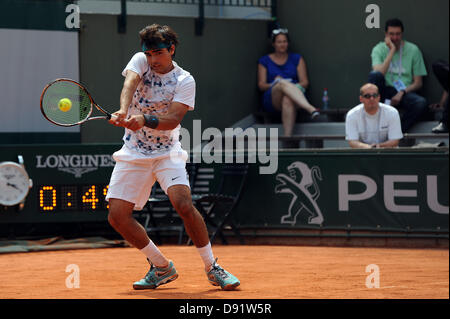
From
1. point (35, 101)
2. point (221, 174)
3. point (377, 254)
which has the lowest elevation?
point (377, 254)

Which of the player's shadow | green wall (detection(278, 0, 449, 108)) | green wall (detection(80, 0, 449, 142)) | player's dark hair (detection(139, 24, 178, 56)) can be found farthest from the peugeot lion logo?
player's dark hair (detection(139, 24, 178, 56))

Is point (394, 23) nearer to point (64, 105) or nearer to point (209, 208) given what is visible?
point (209, 208)

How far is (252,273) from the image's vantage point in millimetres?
6184

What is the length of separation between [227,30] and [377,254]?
15.5 feet

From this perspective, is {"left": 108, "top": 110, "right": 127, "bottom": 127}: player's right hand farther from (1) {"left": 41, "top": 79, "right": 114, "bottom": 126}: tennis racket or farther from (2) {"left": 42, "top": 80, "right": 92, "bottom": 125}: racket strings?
(2) {"left": 42, "top": 80, "right": 92, "bottom": 125}: racket strings

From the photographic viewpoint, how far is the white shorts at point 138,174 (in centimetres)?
513

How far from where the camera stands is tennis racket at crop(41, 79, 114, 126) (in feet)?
15.8

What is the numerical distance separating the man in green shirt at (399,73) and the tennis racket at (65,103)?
5.52m

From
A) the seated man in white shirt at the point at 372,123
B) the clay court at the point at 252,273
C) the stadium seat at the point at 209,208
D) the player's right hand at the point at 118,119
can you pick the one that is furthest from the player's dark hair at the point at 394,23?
the player's right hand at the point at 118,119

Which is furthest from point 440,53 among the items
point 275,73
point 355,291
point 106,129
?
point 355,291

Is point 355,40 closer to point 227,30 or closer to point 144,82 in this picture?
point 227,30

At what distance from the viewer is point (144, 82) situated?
5156 millimetres

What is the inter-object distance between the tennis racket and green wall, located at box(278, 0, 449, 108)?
679 centimetres

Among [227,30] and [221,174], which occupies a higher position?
[227,30]
